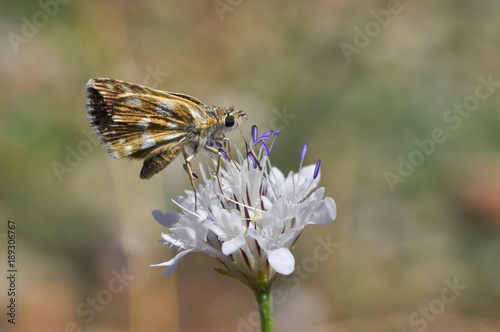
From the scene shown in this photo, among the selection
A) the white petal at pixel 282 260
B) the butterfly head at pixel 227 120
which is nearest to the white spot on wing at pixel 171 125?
the butterfly head at pixel 227 120

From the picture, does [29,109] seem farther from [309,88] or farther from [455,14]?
[455,14]

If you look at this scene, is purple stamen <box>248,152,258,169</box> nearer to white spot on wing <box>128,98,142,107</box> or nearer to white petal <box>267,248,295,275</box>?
white petal <box>267,248,295,275</box>

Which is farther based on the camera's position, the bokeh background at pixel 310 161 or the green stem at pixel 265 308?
the bokeh background at pixel 310 161

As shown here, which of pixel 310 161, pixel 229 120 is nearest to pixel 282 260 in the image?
pixel 229 120

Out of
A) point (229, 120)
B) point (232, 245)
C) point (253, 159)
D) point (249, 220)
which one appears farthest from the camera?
point (229, 120)

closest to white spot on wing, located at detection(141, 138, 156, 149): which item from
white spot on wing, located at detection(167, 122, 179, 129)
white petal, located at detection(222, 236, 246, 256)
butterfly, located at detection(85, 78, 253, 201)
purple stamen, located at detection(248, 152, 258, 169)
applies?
butterfly, located at detection(85, 78, 253, 201)

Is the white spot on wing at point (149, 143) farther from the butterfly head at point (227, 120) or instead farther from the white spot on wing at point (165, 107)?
the butterfly head at point (227, 120)

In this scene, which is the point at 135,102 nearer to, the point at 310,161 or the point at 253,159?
the point at 253,159

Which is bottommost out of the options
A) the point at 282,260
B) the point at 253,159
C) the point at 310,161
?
the point at 282,260

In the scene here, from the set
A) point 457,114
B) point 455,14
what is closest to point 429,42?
point 455,14
